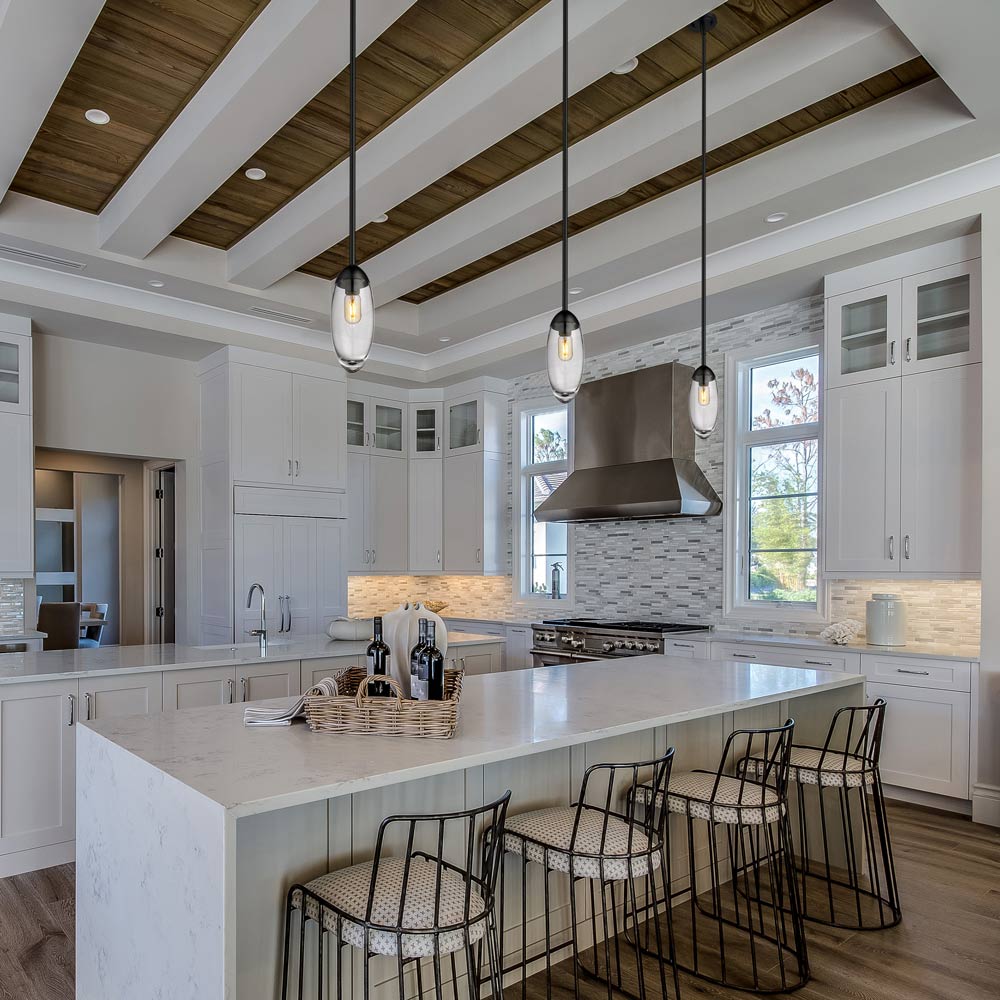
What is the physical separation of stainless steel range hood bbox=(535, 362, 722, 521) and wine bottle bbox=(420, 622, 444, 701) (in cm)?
317

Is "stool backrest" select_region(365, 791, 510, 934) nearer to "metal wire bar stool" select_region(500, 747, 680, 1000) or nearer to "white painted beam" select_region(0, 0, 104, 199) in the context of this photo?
"metal wire bar stool" select_region(500, 747, 680, 1000)

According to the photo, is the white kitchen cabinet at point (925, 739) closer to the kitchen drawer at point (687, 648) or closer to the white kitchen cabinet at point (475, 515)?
the kitchen drawer at point (687, 648)

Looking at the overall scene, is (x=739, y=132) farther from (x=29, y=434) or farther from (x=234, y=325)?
(x=29, y=434)

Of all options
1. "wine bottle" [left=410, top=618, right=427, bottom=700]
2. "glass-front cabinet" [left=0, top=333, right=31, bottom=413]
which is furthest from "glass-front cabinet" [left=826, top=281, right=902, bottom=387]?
"glass-front cabinet" [left=0, top=333, right=31, bottom=413]

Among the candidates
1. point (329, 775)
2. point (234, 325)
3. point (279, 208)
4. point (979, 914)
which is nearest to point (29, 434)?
point (234, 325)

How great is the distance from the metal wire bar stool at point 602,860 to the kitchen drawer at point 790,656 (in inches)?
79.7

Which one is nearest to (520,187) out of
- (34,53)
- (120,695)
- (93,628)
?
(34,53)

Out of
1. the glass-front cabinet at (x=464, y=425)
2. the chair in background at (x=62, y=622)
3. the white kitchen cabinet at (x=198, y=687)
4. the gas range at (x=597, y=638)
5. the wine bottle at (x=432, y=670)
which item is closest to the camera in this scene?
the wine bottle at (x=432, y=670)

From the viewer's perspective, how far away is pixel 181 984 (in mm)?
1728

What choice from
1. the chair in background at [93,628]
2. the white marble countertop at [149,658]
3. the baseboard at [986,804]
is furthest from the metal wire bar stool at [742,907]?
the chair in background at [93,628]

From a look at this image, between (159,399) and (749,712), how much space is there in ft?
16.1

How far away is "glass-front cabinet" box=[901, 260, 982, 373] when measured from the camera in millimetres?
4062

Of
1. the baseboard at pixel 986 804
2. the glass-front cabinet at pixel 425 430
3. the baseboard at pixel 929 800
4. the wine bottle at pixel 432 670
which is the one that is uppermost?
the glass-front cabinet at pixel 425 430

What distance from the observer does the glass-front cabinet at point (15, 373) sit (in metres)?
5.12
